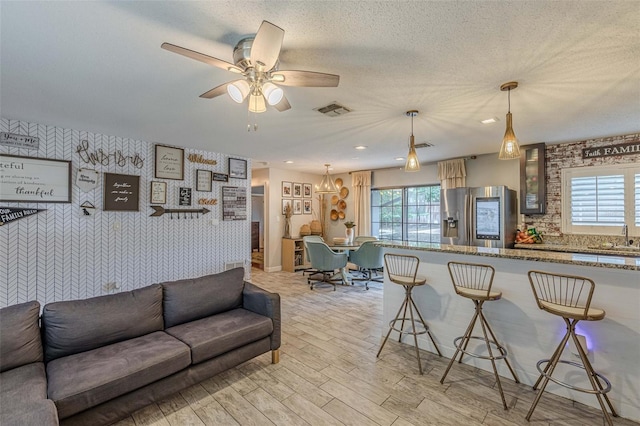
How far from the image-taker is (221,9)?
1517 mm

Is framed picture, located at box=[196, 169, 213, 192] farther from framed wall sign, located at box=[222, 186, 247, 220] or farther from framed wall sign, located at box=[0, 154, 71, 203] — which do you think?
framed wall sign, located at box=[0, 154, 71, 203]

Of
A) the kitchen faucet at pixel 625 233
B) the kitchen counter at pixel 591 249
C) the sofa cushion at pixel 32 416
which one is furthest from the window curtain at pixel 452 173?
the sofa cushion at pixel 32 416

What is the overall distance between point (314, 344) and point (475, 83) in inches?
116

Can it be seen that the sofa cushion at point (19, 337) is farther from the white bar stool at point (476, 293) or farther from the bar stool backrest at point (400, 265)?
the white bar stool at point (476, 293)

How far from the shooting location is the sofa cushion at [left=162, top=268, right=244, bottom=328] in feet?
8.39

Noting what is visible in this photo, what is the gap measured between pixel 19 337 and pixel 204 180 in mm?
3360

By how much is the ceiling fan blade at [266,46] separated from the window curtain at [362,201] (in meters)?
5.55

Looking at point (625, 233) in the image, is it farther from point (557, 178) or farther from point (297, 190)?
point (297, 190)

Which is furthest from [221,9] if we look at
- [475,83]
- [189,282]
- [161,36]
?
[189,282]

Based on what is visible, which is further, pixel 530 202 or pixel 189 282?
pixel 530 202

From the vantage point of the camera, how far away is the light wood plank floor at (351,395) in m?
2.02

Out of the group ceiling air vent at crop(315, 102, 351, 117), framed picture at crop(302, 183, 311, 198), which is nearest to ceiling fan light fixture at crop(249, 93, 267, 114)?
ceiling air vent at crop(315, 102, 351, 117)

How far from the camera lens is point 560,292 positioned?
213cm

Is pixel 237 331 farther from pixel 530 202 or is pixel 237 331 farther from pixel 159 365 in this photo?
pixel 530 202
